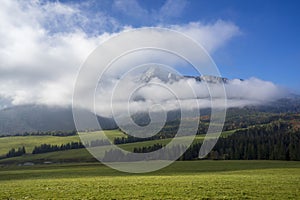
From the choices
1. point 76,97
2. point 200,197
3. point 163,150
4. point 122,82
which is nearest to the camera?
point 200,197

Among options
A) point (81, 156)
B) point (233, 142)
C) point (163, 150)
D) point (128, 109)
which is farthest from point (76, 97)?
point (81, 156)

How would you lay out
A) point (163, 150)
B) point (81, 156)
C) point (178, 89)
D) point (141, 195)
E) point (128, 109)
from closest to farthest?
point (141, 195) < point (128, 109) < point (178, 89) < point (163, 150) < point (81, 156)

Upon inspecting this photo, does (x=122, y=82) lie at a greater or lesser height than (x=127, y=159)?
greater

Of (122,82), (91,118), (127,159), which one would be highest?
(122,82)

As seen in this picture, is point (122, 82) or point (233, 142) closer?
point (122, 82)

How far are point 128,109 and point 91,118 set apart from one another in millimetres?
5632

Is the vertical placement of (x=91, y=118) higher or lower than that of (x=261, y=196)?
higher

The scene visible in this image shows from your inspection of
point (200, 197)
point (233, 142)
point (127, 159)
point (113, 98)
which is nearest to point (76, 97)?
point (113, 98)

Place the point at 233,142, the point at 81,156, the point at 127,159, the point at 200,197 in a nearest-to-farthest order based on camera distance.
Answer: the point at 200,197
the point at 127,159
the point at 233,142
the point at 81,156

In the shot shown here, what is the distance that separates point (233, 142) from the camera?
147 metres

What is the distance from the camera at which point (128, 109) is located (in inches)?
1666

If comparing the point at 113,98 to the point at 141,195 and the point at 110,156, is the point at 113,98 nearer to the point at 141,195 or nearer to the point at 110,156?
the point at 141,195

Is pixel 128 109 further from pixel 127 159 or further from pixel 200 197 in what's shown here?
pixel 127 159

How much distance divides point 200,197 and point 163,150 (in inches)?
4545
